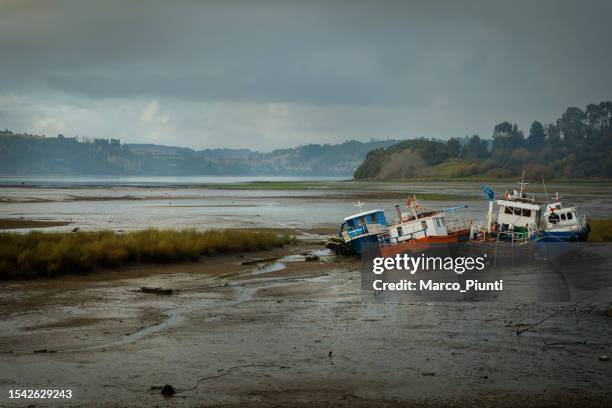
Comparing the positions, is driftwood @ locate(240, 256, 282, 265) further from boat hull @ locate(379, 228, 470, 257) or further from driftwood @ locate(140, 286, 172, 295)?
driftwood @ locate(140, 286, 172, 295)

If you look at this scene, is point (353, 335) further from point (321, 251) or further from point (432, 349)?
point (321, 251)

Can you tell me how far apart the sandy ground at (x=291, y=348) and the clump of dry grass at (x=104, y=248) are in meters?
1.91

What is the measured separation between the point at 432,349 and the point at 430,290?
30.9 ft

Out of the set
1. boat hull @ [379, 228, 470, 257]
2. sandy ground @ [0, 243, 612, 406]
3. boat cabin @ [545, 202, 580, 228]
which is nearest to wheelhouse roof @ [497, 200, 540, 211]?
boat cabin @ [545, 202, 580, 228]

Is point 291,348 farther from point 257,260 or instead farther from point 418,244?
point 418,244

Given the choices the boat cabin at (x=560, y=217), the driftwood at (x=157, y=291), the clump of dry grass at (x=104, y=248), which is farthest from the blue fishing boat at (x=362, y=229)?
the driftwood at (x=157, y=291)

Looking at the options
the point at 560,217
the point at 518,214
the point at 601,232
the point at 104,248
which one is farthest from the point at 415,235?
the point at 601,232

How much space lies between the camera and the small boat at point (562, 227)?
133ft

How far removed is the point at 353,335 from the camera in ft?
60.7

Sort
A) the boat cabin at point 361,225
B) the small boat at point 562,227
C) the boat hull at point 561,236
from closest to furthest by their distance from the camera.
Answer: the boat cabin at point 361,225, the boat hull at point 561,236, the small boat at point 562,227

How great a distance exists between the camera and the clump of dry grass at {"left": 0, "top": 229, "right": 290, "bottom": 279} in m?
27.5

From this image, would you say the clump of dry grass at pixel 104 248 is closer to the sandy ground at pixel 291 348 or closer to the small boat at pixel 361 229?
the sandy ground at pixel 291 348

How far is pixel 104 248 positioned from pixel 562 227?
26.3 metres

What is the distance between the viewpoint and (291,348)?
17.1 meters
